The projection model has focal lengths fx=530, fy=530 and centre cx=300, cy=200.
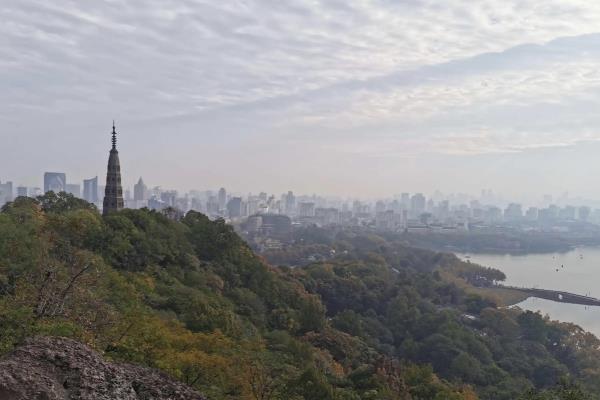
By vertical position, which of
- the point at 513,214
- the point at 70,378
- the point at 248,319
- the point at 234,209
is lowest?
the point at 248,319

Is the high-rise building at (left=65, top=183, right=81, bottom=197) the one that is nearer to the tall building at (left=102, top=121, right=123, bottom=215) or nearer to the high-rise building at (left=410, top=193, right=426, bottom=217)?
the tall building at (left=102, top=121, right=123, bottom=215)

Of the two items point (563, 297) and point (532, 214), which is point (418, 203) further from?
point (563, 297)


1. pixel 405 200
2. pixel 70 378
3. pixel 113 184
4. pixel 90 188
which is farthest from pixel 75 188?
pixel 405 200

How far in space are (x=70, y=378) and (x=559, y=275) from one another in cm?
4593

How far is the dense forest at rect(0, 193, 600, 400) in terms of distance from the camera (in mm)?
5355

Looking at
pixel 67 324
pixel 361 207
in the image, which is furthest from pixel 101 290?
A: pixel 361 207

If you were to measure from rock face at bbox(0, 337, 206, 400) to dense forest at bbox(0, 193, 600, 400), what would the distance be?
44.7 inches

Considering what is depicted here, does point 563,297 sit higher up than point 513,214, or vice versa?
point 513,214

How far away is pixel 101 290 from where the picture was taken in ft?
24.2

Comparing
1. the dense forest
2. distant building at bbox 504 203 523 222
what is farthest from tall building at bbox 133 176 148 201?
distant building at bbox 504 203 523 222

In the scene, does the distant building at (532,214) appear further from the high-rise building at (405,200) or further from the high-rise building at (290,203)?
the high-rise building at (290,203)

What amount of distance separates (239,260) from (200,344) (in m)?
9.81

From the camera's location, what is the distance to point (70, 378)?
9.12 ft

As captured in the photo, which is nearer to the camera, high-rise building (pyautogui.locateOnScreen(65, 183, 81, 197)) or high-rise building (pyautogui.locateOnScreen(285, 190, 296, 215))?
high-rise building (pyautogui.locateOnScreen(65, 183, 81, 197))
